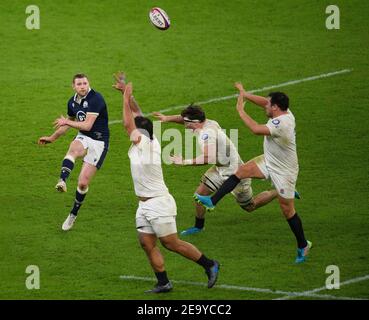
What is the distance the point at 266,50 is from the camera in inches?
1293

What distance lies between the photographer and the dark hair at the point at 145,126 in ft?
62.8

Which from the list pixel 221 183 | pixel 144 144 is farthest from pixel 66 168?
pixel 144 144

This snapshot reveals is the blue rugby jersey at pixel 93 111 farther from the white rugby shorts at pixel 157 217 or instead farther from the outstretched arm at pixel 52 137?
the white rugby shorts at pixel 157 217

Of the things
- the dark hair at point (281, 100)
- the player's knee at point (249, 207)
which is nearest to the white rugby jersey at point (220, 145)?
the player's knee at point (249, 207)

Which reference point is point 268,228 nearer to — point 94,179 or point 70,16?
point 94,179

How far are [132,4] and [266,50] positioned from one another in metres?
4.52

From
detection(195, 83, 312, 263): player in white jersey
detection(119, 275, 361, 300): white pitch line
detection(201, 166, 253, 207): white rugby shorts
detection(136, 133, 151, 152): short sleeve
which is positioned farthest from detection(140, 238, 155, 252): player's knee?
detection(201, 166, 253, 207): white rugby shorts

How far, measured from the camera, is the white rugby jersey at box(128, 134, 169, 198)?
752 inches

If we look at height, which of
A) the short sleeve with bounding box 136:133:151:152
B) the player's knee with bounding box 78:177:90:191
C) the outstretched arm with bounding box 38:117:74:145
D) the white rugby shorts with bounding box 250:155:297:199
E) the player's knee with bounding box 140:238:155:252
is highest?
the outstretched arm with bounding box 38:117:74:145

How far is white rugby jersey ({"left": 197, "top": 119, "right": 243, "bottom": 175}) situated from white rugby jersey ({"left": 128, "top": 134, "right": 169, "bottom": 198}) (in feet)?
6.95

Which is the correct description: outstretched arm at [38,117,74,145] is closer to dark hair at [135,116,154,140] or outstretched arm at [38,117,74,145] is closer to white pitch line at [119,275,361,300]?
white pitch line at [119,275,361,300]

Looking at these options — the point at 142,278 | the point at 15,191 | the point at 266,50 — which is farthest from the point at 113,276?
the point at 266,50

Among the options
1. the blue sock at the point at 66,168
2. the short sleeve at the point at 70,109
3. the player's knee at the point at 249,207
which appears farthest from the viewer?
the short sleeve at the point at 70,109

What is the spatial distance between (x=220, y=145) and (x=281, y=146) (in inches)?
54.1
